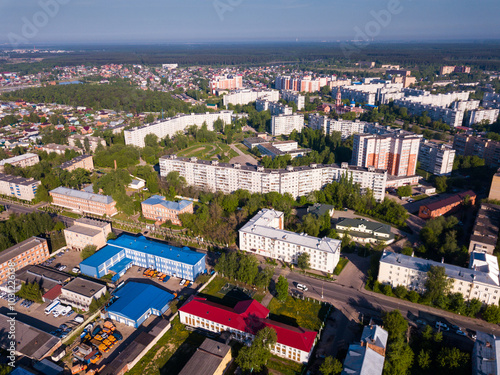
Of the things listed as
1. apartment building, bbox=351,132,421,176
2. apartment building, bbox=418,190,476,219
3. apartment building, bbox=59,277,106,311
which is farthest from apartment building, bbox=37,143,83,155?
apartment building, bbox=418,190,476,219

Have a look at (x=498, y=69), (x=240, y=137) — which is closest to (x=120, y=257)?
(x=240, y=137)

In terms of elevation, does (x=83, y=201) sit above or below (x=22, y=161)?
below

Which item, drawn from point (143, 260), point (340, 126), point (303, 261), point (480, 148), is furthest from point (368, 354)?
point (340, 126)

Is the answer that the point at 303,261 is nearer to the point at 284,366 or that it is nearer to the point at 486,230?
the point at 284,366

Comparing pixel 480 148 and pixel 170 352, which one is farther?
pixel 480 148

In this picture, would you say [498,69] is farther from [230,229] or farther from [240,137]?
[230,229]

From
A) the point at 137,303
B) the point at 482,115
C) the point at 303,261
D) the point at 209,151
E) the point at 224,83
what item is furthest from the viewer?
the point at 224,83

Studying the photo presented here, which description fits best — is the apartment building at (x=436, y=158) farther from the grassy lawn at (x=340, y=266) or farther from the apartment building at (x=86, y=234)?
the apartment building at (x=86, y=234)
